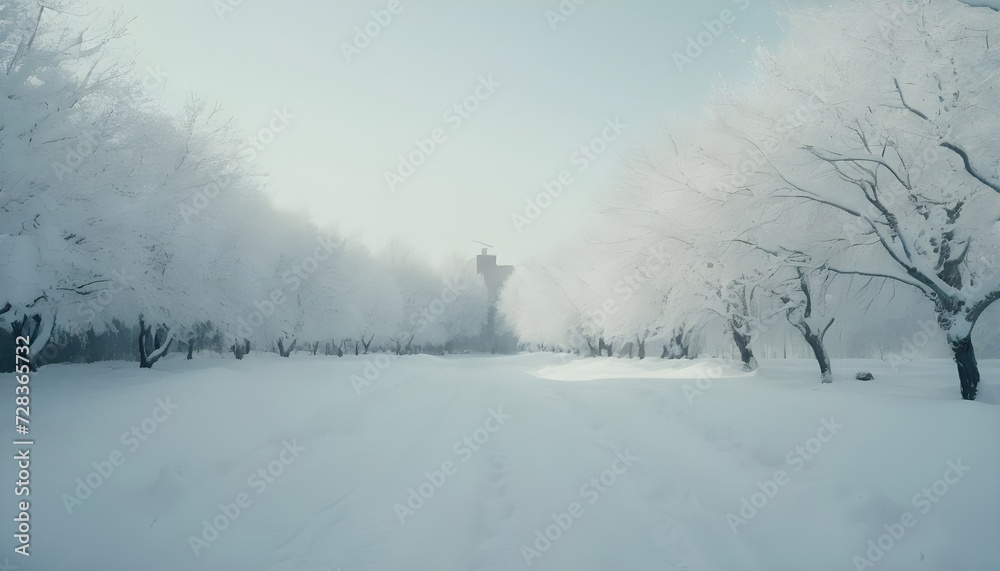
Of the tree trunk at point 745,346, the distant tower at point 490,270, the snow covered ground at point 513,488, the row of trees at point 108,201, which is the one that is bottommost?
the snow covered ground at point 513,488

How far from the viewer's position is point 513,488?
6.31 metres

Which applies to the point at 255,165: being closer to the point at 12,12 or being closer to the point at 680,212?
the point at 12,12

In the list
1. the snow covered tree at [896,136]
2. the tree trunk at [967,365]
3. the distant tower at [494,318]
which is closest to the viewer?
the snow covered tree at [896,136]

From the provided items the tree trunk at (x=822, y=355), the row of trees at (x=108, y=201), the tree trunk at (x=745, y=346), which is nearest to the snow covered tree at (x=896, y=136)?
the tree trunk at (x=822, y=355)

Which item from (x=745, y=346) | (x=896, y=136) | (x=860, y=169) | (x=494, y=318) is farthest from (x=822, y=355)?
(x=494, y=318)

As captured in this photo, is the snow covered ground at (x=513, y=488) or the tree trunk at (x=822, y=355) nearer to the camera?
the snow covered ground at (x=513, y=488)

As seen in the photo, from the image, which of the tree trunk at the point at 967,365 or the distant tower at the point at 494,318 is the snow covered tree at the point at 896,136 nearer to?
the tree trunk at the point at 967,365

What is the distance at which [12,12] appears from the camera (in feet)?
27.2

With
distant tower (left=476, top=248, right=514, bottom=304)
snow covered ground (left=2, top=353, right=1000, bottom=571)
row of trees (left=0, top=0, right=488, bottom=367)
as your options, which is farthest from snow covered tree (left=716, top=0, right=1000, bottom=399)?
distant tower (left=476, top=248, right=514, bottom=304)

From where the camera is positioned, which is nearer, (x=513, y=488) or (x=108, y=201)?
(x=513, y=488)

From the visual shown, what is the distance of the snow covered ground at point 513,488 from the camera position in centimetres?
471

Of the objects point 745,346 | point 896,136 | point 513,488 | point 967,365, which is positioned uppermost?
point 896,136

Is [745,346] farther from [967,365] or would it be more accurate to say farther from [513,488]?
[513,488]

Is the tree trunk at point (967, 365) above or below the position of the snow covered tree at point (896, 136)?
below
